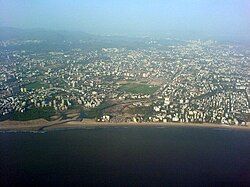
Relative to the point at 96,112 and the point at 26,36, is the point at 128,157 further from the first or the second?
the point at 26,36

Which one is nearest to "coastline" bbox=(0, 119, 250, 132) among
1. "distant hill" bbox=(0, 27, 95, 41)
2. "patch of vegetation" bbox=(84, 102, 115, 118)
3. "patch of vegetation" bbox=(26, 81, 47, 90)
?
"patch of vegetation" bbox=(84, 102, 115, 118)

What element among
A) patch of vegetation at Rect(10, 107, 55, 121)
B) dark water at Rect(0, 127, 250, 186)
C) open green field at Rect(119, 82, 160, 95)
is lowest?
open green field at Rect(119, 82, 160, 95)

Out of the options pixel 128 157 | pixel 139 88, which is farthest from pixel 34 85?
Answer: pixel 128 157

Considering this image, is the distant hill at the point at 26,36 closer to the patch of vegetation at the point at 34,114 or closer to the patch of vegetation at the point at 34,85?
the patch of vegetation at the point at 34,85

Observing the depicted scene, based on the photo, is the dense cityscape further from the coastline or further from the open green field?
the coastline

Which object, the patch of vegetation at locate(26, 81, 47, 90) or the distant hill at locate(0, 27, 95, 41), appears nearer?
the patch of vegetation at locate(26, 81, 47, 90)

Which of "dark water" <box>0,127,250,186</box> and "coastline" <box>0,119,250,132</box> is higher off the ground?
"dark water" <box>0,127,250,186</box>

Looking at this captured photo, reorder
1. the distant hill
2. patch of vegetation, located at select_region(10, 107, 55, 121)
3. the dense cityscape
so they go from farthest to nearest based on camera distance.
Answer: the distant hill
the dense cityscape
patch of vegetation, located at select_region(10, 107, 55, 121)

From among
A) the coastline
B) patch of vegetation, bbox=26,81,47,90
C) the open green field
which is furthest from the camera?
patch of vegetation, bbox=26,81,47,90
